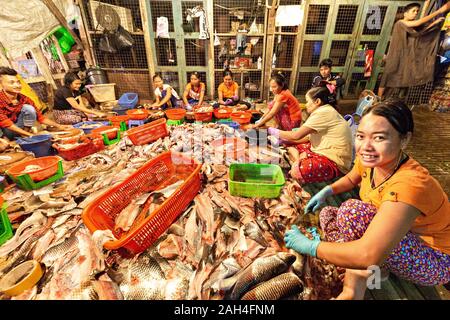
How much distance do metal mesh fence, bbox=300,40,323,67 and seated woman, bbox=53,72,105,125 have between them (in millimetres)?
7190

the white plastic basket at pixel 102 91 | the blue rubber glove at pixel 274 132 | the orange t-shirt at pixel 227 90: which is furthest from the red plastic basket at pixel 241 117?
the white plastic basket at pixel 102 91

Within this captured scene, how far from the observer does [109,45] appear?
686 cm

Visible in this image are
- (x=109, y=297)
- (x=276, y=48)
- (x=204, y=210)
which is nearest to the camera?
(x=109, y=297)

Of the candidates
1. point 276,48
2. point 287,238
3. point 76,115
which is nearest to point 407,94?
point 276,48

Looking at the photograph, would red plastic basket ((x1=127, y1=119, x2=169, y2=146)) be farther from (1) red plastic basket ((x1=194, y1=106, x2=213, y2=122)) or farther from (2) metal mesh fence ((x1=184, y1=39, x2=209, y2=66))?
(2) metal mesh fence ((x1=184, y1=39, x2=209, y2=66))

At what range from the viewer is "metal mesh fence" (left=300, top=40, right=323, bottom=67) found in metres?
Answer: 7.21

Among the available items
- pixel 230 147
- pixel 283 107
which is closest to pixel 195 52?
pixel 283 107

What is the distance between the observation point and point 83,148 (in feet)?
12.0

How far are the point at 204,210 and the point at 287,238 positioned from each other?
0.90m

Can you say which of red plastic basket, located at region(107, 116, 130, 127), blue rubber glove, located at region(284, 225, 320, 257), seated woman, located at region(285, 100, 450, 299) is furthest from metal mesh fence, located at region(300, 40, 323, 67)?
Result: blue rubber glove, located at region(284, 225, 320, 257)

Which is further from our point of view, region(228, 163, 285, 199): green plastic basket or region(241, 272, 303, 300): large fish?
region(228, 163, 285, 199): green plastic basket

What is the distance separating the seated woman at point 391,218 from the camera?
3.85 feet

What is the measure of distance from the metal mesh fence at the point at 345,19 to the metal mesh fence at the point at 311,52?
0.65 m

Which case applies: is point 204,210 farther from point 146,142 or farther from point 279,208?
point 146,142
